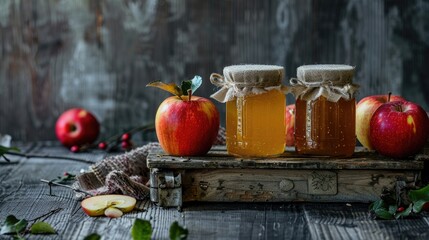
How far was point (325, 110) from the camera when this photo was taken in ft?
7.09

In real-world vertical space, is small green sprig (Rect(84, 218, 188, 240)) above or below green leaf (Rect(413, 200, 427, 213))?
above

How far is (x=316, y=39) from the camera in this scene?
3.34 m

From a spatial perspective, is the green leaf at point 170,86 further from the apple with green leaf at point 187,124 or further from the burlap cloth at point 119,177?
the burlap cloth at point 119,177

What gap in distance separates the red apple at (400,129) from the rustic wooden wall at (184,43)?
1216 mm

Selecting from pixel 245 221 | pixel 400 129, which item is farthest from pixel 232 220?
pixel 400 129

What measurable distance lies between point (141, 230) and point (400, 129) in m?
0.78

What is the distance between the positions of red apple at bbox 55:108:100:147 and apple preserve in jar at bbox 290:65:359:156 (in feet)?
4.12

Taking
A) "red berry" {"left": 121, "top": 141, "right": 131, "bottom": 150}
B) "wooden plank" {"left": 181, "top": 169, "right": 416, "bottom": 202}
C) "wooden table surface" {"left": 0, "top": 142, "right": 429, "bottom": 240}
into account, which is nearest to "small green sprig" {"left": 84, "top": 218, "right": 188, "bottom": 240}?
"wooden table surface" {"left": 0, "top": 142, "right": 429, "bottom": 240}

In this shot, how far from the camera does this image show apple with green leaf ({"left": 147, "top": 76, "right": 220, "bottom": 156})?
2.15 metres

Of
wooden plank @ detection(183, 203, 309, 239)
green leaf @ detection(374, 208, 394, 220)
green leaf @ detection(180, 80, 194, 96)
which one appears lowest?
wooden plank @ detection(183, 203, 309, 239)

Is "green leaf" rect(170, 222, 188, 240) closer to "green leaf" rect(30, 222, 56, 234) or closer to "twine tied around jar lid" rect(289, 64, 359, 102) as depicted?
"green leaf" rect(30, 222, 56, 234)

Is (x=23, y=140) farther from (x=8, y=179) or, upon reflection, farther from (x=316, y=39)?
(x=316, y=39)

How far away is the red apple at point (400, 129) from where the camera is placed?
6.92 ft

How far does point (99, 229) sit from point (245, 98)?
0.53 metres
